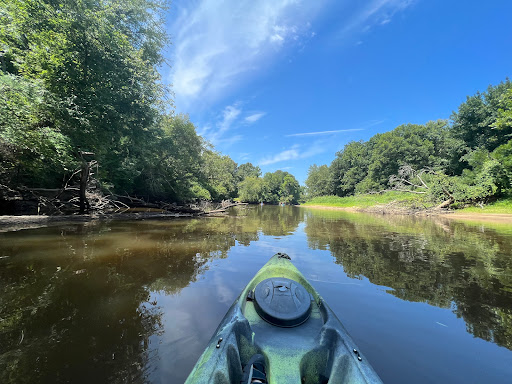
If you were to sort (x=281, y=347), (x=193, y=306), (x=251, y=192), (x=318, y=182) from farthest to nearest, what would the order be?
(x=318, y=182) < (x=251, y=192) < (x=193, y=306) < (x=281, y=347)

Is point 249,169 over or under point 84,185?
over

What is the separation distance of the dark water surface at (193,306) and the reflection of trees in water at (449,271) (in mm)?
30

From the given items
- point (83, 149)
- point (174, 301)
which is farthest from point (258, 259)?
point (83, 149)

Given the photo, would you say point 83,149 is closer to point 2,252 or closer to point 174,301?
point 2,252

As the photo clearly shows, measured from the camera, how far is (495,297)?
4.09 metres

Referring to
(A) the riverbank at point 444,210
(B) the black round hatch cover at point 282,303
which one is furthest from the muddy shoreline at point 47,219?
(A) the riverbank at point 444,210

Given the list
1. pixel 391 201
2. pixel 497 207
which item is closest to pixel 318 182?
pixel 391 201

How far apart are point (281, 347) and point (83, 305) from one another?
328cm

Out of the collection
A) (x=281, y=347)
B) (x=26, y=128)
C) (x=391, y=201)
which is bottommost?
(x=281, y=347)

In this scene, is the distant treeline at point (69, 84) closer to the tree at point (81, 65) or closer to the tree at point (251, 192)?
the tree at point (81, 65)

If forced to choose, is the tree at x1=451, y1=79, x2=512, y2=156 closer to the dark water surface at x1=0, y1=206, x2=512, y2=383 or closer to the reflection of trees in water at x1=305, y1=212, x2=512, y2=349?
the reflection of trees in water at x1=305, y1=212, x2=512, y2=349

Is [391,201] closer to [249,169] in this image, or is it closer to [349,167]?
[349,167]

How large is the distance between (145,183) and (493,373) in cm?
2294

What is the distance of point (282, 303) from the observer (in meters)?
2.73
